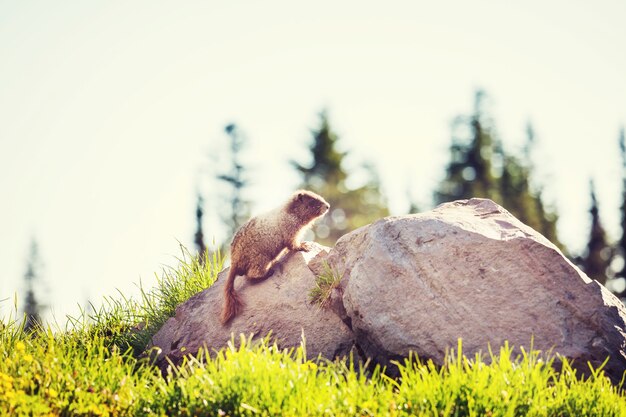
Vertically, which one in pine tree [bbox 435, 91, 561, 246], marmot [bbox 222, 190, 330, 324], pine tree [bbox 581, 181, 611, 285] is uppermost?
marmot [bbox 222, 190, 330, 324]

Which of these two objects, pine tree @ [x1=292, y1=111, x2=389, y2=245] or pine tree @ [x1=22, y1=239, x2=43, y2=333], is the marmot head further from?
pine tree @ [x1=22, y1=239, x2=43, y2=333]

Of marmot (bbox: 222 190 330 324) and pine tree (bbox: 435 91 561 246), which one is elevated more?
marmot (bbox: 222 190 330 324)

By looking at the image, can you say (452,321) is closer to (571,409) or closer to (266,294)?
(571,409)

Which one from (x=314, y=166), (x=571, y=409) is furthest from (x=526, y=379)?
(x=314, y=166)

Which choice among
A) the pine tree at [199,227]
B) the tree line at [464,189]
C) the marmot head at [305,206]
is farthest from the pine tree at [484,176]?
the marmot head at [305,206]

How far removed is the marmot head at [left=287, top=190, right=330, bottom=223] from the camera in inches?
389

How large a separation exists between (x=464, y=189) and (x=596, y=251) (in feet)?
26.6

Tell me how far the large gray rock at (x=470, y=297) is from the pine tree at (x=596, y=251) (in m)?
30.8

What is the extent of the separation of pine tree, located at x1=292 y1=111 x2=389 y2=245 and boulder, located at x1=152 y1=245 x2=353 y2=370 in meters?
22.4

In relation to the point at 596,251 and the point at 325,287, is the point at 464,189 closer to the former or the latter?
the point at 596,251

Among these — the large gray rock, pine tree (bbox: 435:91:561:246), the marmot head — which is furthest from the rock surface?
pine tree (bbox: 435:91:561:246)

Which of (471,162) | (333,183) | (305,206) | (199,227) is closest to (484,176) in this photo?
(471,162)

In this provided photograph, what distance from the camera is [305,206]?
394 inches

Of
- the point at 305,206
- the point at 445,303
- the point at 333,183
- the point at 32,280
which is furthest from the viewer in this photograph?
the point at 32,280
